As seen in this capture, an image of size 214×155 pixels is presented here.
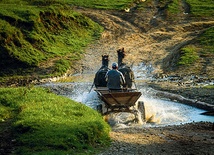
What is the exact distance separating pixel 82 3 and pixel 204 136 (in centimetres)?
5418

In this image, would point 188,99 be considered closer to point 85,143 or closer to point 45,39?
point 85,143

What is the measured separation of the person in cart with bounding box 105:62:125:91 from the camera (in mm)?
18844

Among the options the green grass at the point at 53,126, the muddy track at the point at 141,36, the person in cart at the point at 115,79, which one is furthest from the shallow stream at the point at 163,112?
the muddy track at the point at 141,36

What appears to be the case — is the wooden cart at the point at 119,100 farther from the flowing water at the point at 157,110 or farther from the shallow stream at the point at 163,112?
the shallow stream at the point at 163,112

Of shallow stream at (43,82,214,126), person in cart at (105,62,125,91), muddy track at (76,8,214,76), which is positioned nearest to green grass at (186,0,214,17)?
muddy track at (76,8,214,76)

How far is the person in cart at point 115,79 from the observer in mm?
18844

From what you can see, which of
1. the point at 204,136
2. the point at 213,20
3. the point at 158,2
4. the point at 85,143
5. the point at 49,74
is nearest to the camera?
the point at 85,143

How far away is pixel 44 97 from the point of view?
19625 mm

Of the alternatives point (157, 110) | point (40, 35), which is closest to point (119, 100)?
point (157, 110)

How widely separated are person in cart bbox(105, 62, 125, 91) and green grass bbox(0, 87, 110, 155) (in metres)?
2.01

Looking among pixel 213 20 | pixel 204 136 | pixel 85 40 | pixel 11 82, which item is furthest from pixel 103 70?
pixel 213 20

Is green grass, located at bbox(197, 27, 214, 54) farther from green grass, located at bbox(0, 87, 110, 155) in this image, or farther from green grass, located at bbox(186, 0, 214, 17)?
green grass, located at bbox(0, 87, 110, 155)

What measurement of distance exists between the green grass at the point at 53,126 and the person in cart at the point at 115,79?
2.01 meters

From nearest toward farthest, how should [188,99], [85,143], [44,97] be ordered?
[85,143], [44,97], [188,99]
